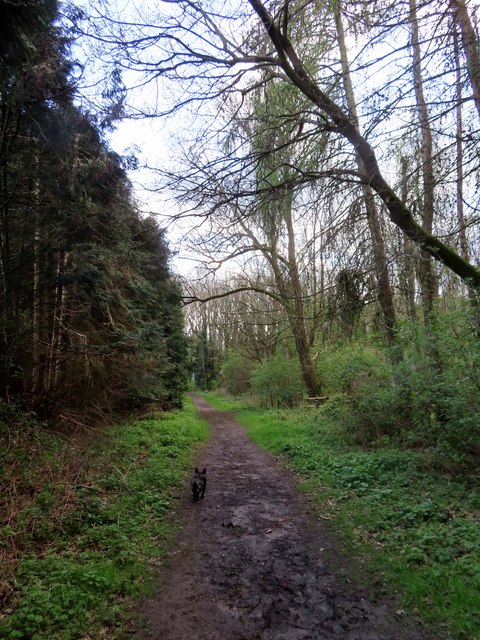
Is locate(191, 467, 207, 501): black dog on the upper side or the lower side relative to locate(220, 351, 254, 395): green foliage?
lower

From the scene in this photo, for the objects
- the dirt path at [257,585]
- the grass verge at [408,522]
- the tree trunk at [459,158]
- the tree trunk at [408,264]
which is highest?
the tree trunk at [459,158]

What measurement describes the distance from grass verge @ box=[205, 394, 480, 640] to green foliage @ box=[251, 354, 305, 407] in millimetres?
9326

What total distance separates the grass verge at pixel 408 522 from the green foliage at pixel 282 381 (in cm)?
933

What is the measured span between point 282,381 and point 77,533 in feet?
47.5

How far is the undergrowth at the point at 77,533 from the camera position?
10.9 feet

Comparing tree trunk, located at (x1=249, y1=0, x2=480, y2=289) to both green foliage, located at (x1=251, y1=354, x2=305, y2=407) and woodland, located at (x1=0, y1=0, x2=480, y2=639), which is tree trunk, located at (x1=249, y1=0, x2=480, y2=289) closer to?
woodland, located at (x1=0, y1=0, x2=480, y2=639)

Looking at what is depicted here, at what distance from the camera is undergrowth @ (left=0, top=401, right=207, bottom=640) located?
3.32 metres

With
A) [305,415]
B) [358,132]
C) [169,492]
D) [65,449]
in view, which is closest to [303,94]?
[358,132]

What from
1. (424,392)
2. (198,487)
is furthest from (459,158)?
(198,487)

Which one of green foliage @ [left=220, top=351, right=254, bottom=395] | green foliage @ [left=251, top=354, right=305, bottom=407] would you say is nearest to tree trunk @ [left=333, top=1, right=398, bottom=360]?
green foliage @ [left=251, top=354, right=305, bottom=407]

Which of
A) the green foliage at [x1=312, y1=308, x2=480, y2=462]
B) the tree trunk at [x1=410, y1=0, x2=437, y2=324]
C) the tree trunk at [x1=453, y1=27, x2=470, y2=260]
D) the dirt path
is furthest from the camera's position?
the green foliage at [x1=312, y1=308, x2=480, y2=462]

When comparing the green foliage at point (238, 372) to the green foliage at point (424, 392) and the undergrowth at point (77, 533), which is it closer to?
the green foliage at point (424, 392)

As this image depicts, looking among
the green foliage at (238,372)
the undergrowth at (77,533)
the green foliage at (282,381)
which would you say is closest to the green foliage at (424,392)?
the undergrowth at (77,533)

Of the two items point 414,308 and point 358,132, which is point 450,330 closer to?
point 414,308
